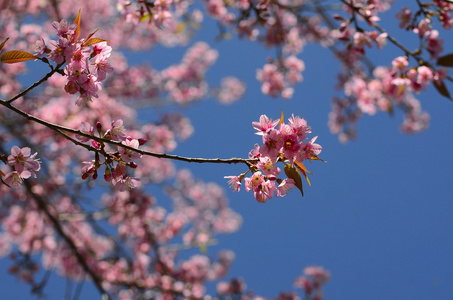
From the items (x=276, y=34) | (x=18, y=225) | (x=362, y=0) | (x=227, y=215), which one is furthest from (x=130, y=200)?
(x=227, y=215)

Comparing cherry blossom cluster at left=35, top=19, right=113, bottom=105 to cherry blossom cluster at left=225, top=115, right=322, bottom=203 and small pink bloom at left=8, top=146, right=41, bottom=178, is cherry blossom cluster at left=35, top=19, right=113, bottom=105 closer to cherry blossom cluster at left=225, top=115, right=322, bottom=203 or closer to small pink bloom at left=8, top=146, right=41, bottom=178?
small pink bloom at left=8, top=146, right=41, bottom=178

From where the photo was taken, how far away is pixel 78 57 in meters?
1.50

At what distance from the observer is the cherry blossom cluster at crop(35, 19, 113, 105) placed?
1.45 meters

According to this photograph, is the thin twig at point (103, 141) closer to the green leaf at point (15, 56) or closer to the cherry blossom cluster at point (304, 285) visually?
the green leaf at point (15, 56)

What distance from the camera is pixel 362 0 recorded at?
306cm

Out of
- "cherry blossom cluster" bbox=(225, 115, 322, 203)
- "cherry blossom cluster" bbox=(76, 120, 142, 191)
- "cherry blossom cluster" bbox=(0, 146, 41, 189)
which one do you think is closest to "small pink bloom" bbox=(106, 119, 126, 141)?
"cherry blossom cluster" bbox=(76, 120, 142, 191)

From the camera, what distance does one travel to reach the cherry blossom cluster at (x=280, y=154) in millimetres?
1507

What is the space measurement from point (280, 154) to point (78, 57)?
2.95 feet

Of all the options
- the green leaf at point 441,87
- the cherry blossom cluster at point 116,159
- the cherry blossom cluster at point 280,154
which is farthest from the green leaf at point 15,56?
the green leaf at point 441,87

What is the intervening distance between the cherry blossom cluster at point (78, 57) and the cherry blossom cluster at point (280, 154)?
26.9 inches

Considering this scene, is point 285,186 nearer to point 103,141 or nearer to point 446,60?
point 103,141

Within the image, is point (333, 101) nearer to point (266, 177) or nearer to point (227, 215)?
point (227, 215)

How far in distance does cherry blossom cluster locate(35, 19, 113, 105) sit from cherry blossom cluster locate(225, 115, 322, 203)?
0.68 metres

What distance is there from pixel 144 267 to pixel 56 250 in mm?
1523
